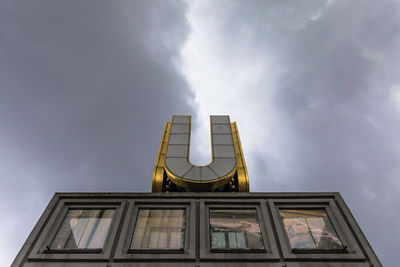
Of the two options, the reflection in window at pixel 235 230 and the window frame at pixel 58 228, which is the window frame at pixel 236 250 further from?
the window frame at pixel 58 228

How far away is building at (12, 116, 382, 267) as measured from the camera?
1342cm

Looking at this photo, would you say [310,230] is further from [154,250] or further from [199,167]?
[154,250]

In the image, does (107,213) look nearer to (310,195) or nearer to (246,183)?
(246,183)

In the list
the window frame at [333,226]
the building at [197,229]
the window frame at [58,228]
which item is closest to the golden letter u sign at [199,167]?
the building at [197,229]

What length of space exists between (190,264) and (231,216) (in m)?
4.07

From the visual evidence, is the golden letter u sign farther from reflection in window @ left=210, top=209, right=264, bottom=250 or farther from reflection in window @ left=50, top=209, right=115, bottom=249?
reflection in window @ left=50, top=209, right=115, bottom=249

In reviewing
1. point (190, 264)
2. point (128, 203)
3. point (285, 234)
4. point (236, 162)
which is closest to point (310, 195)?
point (285, 234)

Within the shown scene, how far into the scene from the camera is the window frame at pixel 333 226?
13594 mm

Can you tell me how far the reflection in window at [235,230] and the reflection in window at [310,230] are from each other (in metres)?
1.83

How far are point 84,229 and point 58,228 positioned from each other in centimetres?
153

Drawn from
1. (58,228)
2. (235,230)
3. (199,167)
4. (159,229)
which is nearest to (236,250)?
(235,230)

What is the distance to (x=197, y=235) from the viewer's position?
14688 millimetres

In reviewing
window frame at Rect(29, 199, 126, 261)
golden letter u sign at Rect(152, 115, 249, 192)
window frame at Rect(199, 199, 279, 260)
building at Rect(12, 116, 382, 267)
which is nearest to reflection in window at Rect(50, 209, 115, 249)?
building at Rect(12, 116, 382, 267)

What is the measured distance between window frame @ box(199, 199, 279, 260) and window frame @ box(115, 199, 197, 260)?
0.58 m
